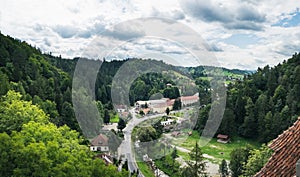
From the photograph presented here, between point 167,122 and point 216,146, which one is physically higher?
point 167,122

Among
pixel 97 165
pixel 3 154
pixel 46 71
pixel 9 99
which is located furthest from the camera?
pixel 46 71

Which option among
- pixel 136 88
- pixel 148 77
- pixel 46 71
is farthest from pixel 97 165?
pixel 46 71

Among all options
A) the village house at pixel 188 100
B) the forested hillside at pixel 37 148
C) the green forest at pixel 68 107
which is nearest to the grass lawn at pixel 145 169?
the green forest at pixel 68 107

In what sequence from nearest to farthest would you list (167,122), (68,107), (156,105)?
(167,122) < (156,105) < (68,107)

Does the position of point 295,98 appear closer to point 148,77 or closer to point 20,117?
point 148,77

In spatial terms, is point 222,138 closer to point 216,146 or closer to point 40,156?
point 216,146

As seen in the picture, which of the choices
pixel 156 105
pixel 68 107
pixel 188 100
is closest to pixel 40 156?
pixel 156 105

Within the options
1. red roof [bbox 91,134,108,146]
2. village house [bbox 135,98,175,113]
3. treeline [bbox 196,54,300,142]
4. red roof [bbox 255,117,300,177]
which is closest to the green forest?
treeline [bbox 196,54,300,142]
